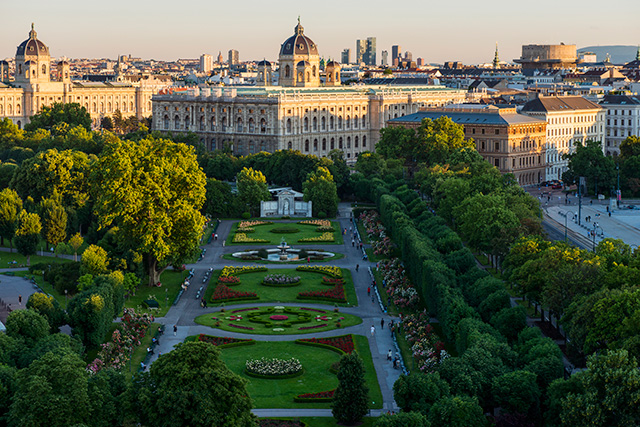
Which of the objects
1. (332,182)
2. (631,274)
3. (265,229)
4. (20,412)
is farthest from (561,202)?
(20,412)

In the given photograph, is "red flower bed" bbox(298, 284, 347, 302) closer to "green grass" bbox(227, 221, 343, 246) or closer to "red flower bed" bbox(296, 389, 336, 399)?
"red flower bed" bbox(296, 389, 336, 399)

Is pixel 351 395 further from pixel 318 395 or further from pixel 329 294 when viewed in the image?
pixel 329 294

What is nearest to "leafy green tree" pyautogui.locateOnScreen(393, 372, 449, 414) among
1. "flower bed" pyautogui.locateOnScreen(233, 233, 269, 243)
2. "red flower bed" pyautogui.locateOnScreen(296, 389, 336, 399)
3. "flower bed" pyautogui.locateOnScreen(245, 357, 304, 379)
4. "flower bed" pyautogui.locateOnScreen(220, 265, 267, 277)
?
"red flower bed" pyautogui.locateOnScreen(296, 389, 336, 399)

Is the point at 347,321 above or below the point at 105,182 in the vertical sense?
below

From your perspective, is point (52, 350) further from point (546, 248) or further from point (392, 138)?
point (392, 138)

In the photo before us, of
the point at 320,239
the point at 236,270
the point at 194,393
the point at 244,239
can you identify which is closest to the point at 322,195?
the point at 320,239

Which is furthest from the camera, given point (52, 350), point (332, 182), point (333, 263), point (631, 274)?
point (332, 182)
